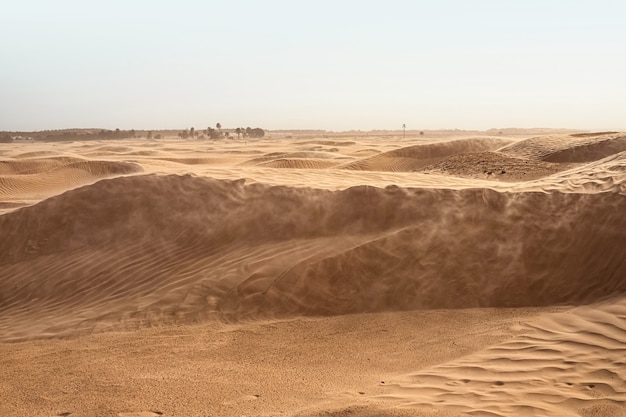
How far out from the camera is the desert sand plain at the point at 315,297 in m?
4.79

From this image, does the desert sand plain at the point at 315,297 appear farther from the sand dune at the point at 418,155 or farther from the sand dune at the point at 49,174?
the sand dune at the point at 418,155

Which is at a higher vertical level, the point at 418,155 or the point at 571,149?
the point at 571,149

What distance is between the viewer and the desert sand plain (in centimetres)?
479

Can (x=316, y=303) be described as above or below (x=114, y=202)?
below

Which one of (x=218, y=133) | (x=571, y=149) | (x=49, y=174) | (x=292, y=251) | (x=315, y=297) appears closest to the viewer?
(x=315, y=297)

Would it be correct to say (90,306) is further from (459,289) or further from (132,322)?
(459,289)

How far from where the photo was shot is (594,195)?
8.55 meters

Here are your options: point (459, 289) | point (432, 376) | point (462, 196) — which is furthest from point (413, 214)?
point (432, 376)

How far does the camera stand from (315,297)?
724cm

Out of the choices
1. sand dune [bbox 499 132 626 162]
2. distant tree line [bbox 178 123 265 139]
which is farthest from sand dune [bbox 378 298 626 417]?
distant tree line [bbox 178 123 265 139]

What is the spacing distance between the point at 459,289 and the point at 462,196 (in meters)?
1.87

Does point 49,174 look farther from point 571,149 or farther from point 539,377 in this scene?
point 539,377

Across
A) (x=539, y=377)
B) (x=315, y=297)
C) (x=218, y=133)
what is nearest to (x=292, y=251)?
(x=315, y=297)

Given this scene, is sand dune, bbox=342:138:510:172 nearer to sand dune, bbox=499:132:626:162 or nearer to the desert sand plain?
sand dune, bbox=499:132:626:162
